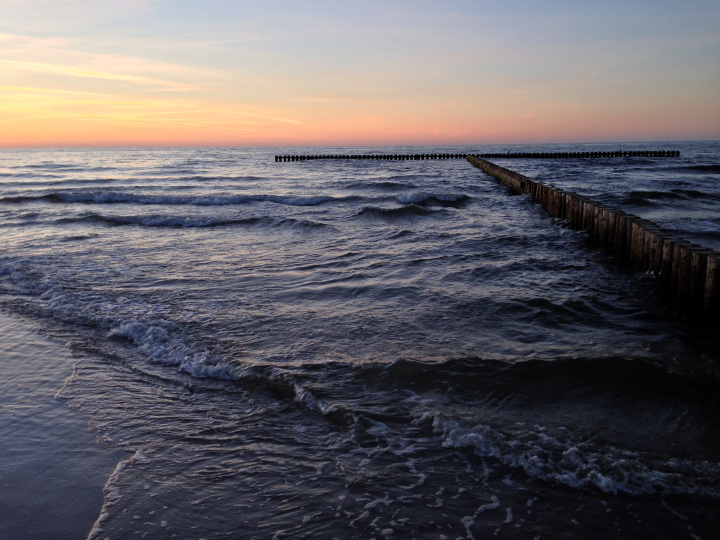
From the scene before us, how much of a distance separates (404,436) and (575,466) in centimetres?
127

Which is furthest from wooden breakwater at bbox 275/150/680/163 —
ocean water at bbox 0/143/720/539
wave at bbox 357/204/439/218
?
ocean water at bbox 0/143/720/539

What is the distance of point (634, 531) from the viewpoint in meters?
3.18

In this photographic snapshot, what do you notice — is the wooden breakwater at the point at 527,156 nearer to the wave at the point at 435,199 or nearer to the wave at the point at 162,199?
the wave at the point at 162,199

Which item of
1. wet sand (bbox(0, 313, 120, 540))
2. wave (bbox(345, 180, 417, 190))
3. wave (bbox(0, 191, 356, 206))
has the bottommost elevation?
wet sand (bbox(0, 313, 120, 540))

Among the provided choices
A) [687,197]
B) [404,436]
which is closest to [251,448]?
[404,436]

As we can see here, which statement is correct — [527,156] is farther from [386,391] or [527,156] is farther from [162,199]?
[386,391]

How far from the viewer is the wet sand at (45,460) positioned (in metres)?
3.33

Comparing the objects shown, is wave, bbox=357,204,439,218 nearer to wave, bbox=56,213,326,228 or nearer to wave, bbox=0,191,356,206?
wave, bbox=56,213,326,228

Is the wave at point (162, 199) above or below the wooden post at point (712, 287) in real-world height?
above

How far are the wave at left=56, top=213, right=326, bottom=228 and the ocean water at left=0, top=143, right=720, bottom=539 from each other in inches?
190

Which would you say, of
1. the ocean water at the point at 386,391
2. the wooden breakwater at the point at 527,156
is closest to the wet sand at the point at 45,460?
the ocean water at the point at 386,391

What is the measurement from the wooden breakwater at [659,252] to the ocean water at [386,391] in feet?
1.17

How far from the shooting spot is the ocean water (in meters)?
3.43

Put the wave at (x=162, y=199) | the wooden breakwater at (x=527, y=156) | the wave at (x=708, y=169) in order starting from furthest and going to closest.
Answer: the wooden breakwater at (x=527, y=156) → the wave at (x=708, y=169) → the wave at (x=162, y=199)
